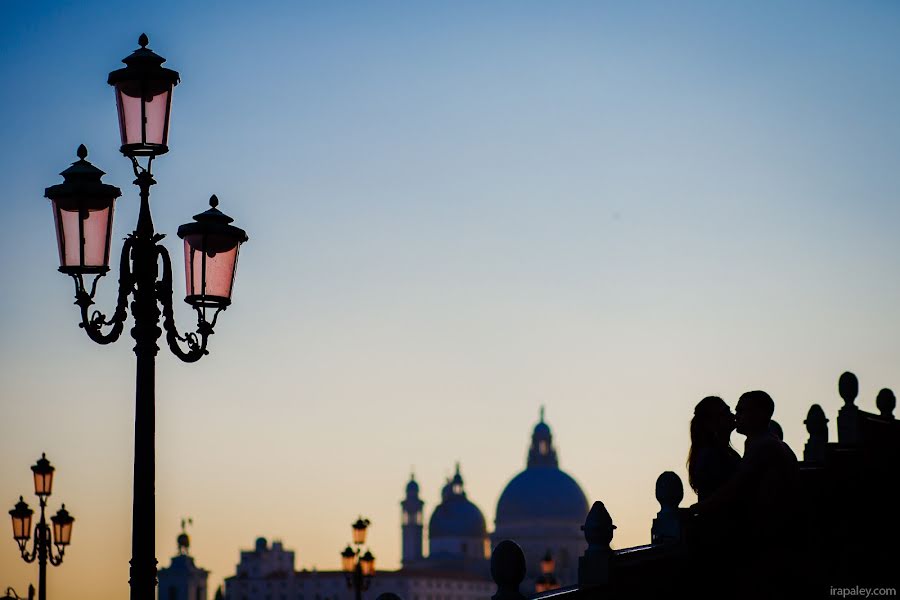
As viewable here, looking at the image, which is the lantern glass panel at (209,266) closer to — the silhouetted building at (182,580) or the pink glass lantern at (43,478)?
the pink glass lantern at (43,478)

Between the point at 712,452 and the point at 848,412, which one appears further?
the point at 848,412

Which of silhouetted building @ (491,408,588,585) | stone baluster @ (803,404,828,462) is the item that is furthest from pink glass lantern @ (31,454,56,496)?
silhouetted building @ (491,408,588,585)

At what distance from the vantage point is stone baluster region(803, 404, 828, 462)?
17.7m

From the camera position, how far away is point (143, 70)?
10602mm

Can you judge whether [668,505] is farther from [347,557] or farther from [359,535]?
[359,535]

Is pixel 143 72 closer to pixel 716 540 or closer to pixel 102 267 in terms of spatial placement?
pixel 102 267

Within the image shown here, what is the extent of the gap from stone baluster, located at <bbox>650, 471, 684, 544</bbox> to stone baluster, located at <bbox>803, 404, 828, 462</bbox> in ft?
16.4

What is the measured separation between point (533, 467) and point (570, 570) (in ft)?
34.8

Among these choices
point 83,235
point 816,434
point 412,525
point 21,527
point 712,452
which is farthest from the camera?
point 412,525

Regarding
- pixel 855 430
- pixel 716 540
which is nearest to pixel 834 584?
pixel 716 540

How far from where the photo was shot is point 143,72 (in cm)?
1060

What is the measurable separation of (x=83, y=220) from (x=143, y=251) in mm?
390

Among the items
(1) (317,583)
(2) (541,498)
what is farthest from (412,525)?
(2) (541,498)

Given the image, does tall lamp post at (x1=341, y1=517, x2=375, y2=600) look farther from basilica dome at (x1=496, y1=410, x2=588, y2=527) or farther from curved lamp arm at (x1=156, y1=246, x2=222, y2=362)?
basilica dome at (x1=496, y1=410, x2=588, y2=527)
